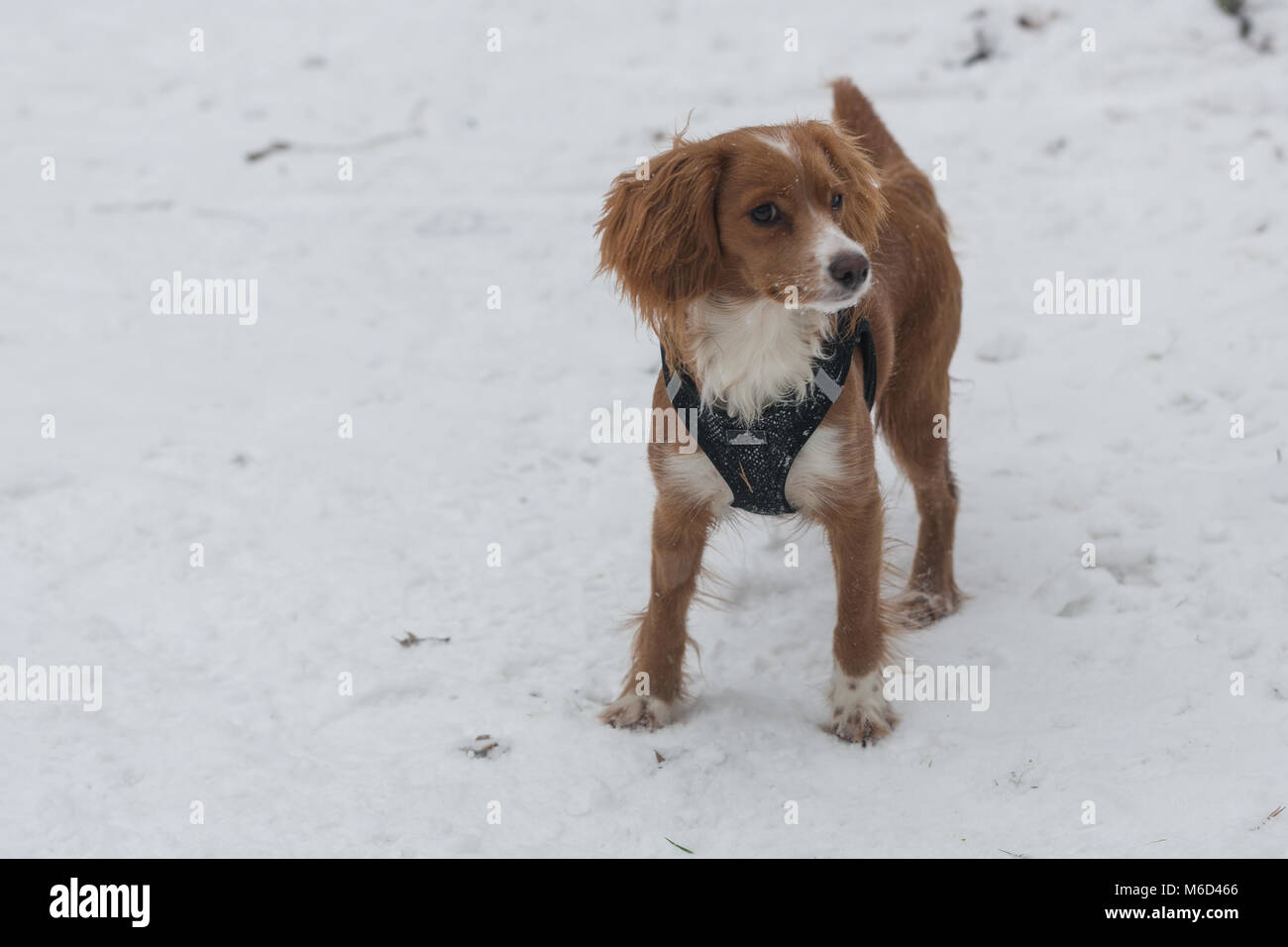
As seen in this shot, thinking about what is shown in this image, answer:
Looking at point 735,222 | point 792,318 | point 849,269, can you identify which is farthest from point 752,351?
point 849,269

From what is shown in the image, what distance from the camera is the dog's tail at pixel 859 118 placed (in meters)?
4.41

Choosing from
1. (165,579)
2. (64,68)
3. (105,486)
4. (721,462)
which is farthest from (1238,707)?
(64,68)

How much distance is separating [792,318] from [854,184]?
407 millimetres

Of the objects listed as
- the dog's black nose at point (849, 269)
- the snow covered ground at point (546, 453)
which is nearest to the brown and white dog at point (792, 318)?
the dog's black nose at point (849, 269)

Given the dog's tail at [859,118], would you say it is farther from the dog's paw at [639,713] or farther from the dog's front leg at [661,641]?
the dog's paw at [639,713]

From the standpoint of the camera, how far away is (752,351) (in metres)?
3.49

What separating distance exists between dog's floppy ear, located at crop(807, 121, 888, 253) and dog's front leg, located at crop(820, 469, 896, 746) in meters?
0.70

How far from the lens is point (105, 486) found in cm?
494

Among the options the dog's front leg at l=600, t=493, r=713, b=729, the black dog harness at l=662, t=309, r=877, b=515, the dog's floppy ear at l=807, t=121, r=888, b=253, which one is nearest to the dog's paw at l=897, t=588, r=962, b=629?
the dog's front leg at l=600, t=493, r=713, b=729

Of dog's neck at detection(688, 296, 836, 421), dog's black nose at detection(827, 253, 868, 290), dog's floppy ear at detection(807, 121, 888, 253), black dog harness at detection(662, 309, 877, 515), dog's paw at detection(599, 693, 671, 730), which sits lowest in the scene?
dog's paw at detection(599, 693, 671, 730)

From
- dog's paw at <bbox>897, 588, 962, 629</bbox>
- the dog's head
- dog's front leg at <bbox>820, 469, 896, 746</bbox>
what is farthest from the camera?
dog's paw at <bbox>897, 588, 962, 629</bbox>

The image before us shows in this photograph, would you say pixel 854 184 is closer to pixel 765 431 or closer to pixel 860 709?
pixel 765 431

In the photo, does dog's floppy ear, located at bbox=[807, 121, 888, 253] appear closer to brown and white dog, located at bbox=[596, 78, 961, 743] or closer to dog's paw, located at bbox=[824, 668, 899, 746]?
brown and white dog, located at bbox=[596, 78, 961, 743]

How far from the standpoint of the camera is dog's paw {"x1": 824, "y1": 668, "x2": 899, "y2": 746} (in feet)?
12.5
